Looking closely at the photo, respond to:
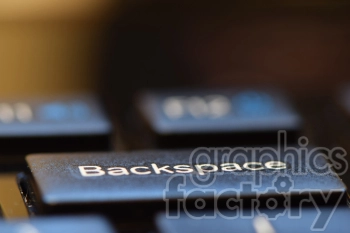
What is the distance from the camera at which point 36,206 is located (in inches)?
9.6

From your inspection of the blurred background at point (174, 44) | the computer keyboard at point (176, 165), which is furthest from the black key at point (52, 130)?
the blurred background at point (174, 44)

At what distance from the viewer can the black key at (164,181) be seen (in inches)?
9.5

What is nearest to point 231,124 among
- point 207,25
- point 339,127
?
point 339,127

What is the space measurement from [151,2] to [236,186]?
27cm

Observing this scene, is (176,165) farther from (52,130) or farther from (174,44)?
(174,44)

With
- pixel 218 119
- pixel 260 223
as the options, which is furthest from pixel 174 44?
pixel 260 223

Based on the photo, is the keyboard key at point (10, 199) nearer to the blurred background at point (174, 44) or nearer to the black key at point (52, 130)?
the black key at point (52, 130)

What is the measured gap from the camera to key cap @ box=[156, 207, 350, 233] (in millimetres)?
229

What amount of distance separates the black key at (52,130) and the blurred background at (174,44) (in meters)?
0.11

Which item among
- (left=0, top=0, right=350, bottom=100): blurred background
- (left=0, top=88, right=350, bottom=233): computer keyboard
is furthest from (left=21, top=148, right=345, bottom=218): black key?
(left=0, top=0, right=350, bottom=100): blurred background

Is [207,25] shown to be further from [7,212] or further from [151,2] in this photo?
[7,212]

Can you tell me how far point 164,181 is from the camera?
254mm

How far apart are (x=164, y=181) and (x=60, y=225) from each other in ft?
0.14

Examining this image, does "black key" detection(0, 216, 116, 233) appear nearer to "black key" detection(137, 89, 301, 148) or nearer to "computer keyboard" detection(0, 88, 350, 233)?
"computer keyboard" detection(0, 88, 350, 233)
